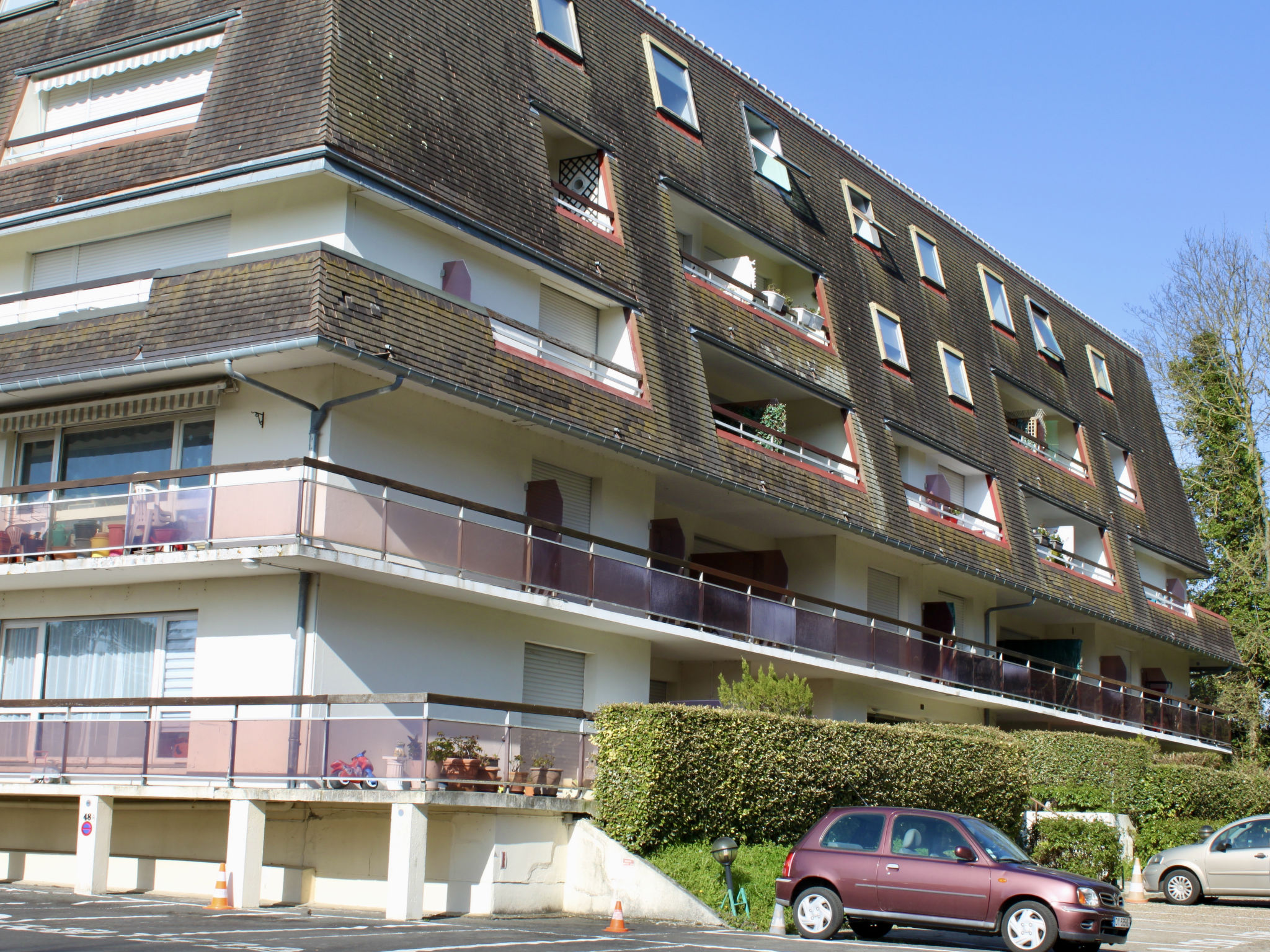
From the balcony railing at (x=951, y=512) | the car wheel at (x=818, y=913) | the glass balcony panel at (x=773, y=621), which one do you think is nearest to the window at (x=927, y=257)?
the balcony railing at (x=951, y=512)

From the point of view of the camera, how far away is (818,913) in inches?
624

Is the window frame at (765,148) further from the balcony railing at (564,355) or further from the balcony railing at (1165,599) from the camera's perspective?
the balcony railing at (1165,599)

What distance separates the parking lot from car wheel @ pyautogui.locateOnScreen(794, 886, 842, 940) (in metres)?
0.24

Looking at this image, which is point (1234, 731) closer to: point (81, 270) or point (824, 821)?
point (824, 821)

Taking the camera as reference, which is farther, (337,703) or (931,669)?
(931,669)

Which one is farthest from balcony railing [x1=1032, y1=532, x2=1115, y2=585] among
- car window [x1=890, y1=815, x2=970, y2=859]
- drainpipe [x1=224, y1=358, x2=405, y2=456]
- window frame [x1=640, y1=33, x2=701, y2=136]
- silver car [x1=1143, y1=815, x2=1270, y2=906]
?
drainpipe [x1=224, y1=358, x2=405, y2=456]

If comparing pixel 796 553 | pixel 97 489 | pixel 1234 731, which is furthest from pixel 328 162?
pixel 1234 731

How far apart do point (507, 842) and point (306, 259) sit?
25.3ft

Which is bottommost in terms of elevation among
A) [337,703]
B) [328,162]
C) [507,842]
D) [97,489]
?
[507,842]

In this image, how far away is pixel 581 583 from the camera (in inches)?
837

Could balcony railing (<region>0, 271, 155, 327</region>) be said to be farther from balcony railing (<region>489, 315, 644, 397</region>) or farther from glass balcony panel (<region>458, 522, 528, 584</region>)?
glass balcony panel (<region>458, 522, 528, 584</region>)

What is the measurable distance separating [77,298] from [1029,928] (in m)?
15.4

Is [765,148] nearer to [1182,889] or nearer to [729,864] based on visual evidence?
[1182,889]

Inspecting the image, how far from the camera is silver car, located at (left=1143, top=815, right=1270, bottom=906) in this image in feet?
74.4
